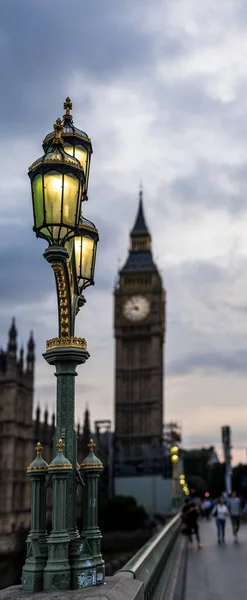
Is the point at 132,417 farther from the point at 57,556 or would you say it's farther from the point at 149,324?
the point at 57,556

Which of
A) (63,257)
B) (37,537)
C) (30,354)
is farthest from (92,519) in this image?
Answer: (30,354)

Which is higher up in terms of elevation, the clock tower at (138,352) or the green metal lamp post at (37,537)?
the clock tower at (138,352)

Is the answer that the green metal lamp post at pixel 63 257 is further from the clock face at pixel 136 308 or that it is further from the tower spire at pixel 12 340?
the clock face at pixel 136 308

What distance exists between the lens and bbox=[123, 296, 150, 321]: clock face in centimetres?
9888

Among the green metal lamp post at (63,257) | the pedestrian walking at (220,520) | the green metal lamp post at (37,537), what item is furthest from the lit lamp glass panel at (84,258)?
the pedestrian walking at (220,520)

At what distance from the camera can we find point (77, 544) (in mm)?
5477

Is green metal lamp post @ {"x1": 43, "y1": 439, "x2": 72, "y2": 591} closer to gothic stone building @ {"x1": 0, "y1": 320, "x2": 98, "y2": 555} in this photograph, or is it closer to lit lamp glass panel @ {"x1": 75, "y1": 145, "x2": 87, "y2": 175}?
lit lamp glass panel @ {"x1": 75, "y1": 145, "x2": 87, "y2": 175}

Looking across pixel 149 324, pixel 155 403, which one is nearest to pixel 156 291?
pixel 149 324

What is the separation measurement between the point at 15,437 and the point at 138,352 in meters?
42.9

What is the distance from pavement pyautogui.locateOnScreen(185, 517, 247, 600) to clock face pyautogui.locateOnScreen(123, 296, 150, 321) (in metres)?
79.7

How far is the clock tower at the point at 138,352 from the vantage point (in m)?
93.9

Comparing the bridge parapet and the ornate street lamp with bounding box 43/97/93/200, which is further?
the ornate street lamp with bounding box 43/97/93/200

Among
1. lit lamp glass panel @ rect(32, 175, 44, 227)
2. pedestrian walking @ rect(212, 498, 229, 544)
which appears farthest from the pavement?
lit lamp glass panel @ rect(32, 175, 44, 227)

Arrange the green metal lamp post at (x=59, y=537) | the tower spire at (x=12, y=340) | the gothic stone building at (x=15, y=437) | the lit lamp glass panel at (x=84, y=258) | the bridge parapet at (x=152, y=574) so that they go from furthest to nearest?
the tower spire at (x=12, y=340) → the gothic stone building at (x=15, y=437) → the lit lamp glass panel at (x=84, y=258) → the bridge parapet at (x=152, y=574) → the green metal lamp post at (x=59, y=537)
